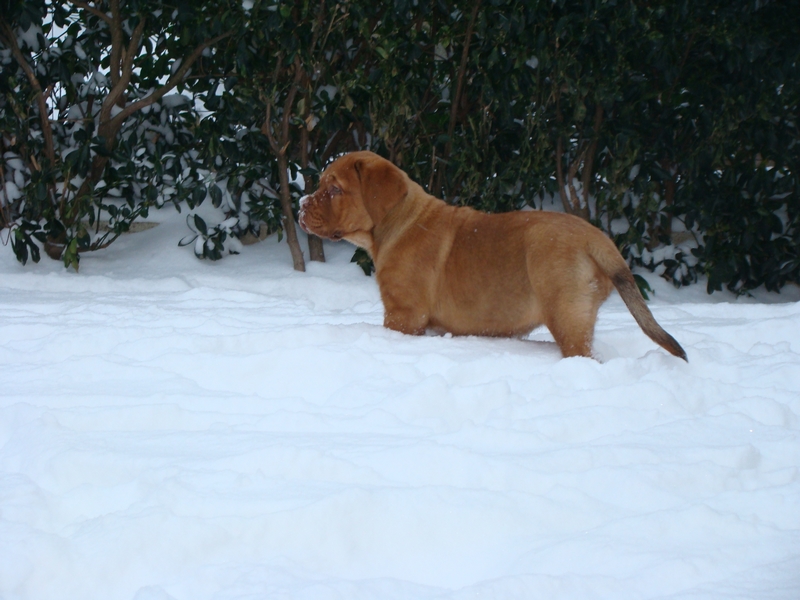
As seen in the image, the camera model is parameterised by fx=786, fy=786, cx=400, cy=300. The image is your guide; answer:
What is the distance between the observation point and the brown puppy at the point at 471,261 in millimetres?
3150

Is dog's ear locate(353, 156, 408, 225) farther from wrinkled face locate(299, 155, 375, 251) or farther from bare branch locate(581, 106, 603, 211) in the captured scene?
bare branch locate(581, 106, 603, 211)

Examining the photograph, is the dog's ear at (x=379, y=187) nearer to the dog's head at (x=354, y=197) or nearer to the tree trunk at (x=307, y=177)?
the dog's head at (x=354, y=197)

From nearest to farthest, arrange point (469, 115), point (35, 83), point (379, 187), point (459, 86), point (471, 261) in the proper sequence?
point (471, 261) → point (379, 187) → point (35, 83) → point (459, 86) → point (469, 115)

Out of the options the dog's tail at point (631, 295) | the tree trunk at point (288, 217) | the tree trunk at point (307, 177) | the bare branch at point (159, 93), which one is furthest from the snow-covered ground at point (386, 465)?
the bare branch at point (159, 93)

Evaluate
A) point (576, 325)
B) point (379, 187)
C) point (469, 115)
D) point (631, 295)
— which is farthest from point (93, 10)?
point (631, 295)

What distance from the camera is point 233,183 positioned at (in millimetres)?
5562

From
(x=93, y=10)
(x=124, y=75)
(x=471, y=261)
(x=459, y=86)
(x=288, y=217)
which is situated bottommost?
(x=288, y=217)

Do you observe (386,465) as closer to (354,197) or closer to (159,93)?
(354,197)

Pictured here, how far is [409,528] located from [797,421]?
148 cm

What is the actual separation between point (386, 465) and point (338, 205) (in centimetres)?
191

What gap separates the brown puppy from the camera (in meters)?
3.15

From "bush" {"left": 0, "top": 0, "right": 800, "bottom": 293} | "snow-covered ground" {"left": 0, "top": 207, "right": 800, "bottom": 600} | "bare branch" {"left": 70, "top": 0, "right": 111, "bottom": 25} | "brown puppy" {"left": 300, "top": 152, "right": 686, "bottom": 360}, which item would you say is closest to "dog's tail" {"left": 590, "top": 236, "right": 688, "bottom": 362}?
"brown puppy" {"left": 300, "top": 152, "right": 686, "bottom": 360}

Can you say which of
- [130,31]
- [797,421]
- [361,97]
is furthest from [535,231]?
[130,31]

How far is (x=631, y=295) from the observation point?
3074mm
